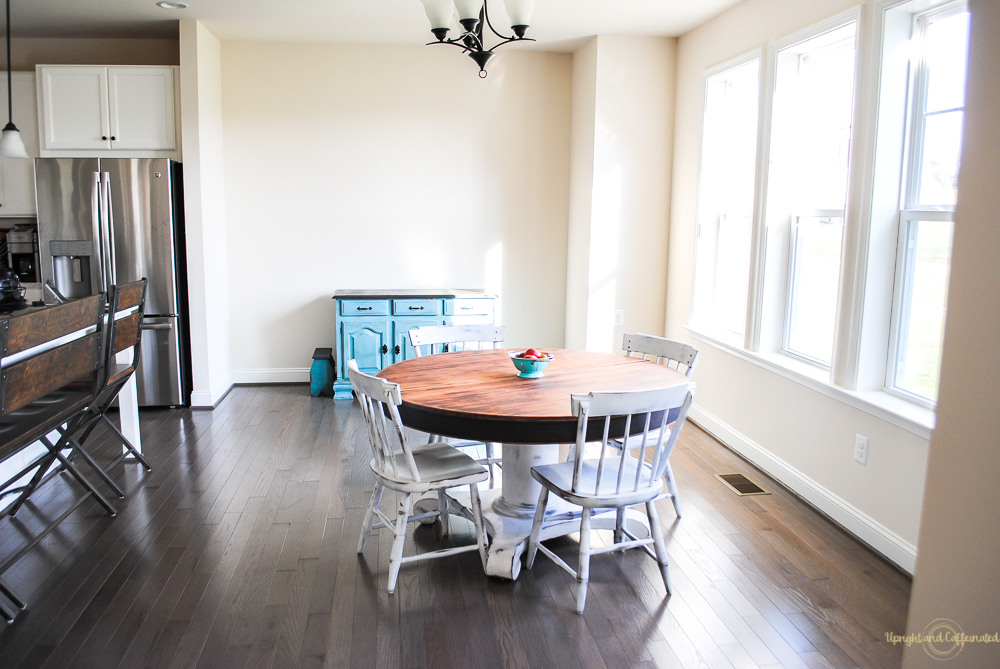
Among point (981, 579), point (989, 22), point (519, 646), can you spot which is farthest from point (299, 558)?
point (989, 22)

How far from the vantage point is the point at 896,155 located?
2947 mm

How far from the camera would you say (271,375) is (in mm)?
5676

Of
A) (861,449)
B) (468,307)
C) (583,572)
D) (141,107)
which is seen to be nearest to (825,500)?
(861,449)

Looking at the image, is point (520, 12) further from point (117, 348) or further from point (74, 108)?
point (74, 108)

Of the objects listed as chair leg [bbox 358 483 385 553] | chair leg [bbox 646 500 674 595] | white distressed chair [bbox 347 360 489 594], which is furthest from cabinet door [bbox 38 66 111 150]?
chair leg [bbox 646 500 674 595]

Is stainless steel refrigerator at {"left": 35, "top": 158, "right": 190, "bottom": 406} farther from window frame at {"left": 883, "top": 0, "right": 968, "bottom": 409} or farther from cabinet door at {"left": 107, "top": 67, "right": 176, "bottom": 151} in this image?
window frame at {"left": 883, "top": 0, "right": 968, "bottom": 409}

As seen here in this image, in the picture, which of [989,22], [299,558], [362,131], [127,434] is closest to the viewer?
[989,22]

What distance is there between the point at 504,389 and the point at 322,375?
9.72 ft

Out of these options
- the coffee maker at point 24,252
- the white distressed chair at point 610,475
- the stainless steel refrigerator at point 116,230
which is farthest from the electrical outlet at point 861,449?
the coffee maker at point 24,252

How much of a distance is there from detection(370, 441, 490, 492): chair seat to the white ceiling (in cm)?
292

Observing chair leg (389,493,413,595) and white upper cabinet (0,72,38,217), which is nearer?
chair leg (389,493,413,595)

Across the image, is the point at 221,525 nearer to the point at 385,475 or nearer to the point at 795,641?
the point at 385,475

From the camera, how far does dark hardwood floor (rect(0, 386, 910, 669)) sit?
215 centimetres

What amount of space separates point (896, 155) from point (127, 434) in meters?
4.03
